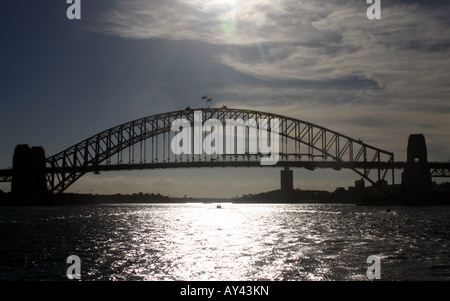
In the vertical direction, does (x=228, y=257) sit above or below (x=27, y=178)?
below

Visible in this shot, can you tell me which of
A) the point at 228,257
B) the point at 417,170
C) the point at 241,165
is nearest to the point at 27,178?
the point at 241,165

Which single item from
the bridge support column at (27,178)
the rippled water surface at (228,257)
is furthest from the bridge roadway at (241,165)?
the rippled water surface at (228,257)

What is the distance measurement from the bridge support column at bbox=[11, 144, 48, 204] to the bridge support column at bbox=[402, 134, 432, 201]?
79.5 metres

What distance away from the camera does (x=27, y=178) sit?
112500 millimetres

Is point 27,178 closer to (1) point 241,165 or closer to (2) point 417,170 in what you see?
(1) point 241,165

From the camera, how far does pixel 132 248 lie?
31.8 meters

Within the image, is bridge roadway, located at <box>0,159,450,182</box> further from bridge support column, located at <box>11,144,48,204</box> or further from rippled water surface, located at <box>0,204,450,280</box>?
rippled water surface, located at <box>0,204,450,280</box>

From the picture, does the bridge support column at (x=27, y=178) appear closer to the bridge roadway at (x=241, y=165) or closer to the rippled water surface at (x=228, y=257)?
the bridge roadway at (x=241, y=165)

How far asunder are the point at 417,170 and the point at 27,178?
84049 mm

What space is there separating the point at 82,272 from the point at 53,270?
1.59 metres

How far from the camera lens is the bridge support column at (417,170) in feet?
352

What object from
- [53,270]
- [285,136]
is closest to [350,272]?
[53,270]

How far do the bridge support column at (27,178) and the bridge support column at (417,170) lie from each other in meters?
79.5
